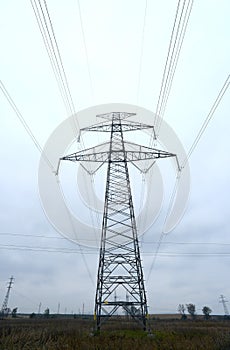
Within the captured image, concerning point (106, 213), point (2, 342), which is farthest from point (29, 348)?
point (106, 213)

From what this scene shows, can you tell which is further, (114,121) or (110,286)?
(114,121)

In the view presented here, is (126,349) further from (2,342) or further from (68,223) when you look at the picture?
(68,223)

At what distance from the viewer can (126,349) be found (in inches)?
330

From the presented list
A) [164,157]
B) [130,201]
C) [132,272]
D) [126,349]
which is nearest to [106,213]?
[130,201]

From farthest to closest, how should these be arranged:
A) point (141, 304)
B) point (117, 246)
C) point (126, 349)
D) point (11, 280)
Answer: point (11, 280)
point (117, 246)
point (141, 304)
point (126, 349)

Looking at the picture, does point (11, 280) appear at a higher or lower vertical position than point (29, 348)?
higher

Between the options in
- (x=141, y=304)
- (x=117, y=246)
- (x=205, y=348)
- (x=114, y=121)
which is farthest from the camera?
(x=114, y=121)

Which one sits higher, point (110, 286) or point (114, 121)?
point (114, 121)

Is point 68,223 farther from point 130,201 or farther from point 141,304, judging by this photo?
point 141,304

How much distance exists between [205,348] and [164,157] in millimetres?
10063

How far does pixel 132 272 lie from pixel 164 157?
731 cm

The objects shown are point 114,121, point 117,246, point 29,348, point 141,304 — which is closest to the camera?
point 29,348

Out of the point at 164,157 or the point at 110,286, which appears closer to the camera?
the point at 110,286

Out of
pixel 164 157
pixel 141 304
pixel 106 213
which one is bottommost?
pixel 141 304
